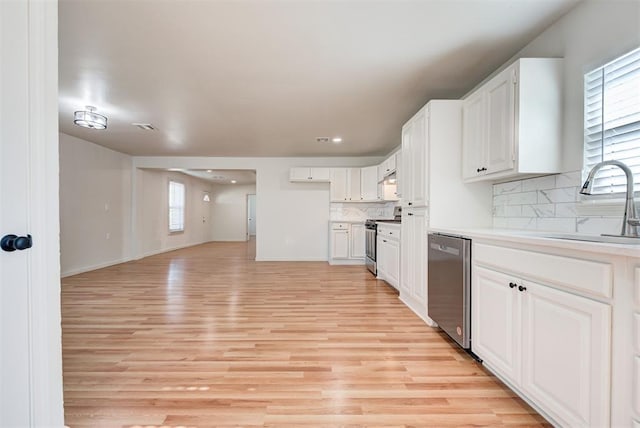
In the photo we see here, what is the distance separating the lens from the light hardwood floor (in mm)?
1561

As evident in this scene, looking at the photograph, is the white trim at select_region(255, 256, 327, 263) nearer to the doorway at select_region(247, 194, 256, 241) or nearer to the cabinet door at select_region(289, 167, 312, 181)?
the cabinet door at select_region(289, 167, 312, 181)

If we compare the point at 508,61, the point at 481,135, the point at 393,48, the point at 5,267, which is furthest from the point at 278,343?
the point at 508,61

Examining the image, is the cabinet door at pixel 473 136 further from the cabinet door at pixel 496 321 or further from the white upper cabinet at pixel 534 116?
the cabinet door at pixel 496 321

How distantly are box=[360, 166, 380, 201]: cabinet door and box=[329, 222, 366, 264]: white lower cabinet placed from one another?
625 mm

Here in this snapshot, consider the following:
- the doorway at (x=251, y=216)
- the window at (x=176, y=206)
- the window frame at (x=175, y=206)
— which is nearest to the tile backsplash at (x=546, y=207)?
the window frame at (x=175, y=206)

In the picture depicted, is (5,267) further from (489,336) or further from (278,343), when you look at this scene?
(489,336)

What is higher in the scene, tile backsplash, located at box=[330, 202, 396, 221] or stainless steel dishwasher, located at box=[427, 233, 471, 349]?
tile backsplash, located at box=[330, 202, 396, 221]

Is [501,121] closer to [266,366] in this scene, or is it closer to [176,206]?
[266,366]

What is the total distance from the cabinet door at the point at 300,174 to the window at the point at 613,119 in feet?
16.2

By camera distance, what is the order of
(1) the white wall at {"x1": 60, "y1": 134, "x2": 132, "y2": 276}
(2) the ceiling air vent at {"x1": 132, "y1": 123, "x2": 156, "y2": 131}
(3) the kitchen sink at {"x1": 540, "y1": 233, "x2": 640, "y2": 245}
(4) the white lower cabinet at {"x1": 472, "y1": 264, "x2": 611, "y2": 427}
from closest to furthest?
(4) the white lower cabinet at {"x1": 472, "y1": 264, "x2": 611, "y2": 427}
(3) the kitchen sink at {"x1": 540, "y1": 233, "x2": 640, "y2": 245}
(2) the ceiling air vent at {"x1": 132, "y1": 123, "x2": 156, "y2": 131}
(1) the white wall at {"x1": 60, "y1": 134, "x2": 132, "y2": 276}

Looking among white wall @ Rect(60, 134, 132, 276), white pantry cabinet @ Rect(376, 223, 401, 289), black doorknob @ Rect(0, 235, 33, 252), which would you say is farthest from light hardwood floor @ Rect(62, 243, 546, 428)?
white wall @ Rect(60, 134, 132, 276)

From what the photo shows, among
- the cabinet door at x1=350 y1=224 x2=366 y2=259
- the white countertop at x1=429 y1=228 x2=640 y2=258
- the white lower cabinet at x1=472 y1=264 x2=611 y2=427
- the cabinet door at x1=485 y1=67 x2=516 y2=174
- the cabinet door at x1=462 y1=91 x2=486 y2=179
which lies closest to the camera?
the white countertop at x1=429 y1=228 x2=640 y2=258

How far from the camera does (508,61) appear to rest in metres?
2.53

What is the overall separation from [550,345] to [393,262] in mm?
2582
